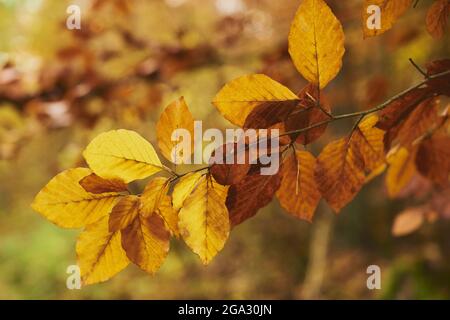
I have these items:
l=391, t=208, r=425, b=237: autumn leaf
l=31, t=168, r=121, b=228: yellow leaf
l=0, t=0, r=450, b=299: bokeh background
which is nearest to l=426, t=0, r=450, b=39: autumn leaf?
l=31, t=168, r=121, b=228: yellow leaf

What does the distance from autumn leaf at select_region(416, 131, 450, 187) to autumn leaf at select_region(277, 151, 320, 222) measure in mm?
228

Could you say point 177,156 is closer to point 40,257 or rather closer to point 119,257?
point 119,257

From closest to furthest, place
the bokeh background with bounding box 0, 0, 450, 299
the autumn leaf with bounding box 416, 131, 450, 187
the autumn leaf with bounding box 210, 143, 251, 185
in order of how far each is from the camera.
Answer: the autumn leaf with bounding box 210, 143, 251, 185, the autumn leaf with bounding box 416, 131, 450, 187, the bokeh background with bounding box 0, 0, 450, 299

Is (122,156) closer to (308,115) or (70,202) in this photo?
(70,202)

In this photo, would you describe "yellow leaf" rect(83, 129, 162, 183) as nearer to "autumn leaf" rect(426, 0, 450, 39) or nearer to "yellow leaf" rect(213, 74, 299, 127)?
"yellow leaf" rect(213, 74, 299, 127)

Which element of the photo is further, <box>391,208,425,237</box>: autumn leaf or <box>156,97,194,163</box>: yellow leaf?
<box>391,208,425,237</box>: autumn leaf

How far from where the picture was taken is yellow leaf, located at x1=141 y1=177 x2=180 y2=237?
1.35 feet

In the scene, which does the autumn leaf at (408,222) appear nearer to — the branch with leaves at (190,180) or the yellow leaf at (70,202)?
the branch with leaves at (190,180)

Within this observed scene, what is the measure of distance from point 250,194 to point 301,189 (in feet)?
0.23

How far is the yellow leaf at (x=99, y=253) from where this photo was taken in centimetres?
42

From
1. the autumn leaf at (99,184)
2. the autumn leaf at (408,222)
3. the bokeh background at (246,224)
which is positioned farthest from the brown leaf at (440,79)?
the bokeh background at (246,224)

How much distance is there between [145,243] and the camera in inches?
16.3

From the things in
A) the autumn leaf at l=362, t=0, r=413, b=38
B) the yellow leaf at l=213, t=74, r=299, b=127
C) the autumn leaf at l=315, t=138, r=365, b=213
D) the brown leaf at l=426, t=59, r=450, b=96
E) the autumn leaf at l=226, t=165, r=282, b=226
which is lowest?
the autumn leaf at l=226, t=165, r=282, b=226

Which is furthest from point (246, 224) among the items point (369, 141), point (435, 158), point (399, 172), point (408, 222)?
point (369, 141)
